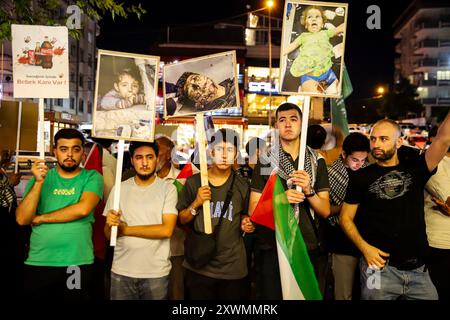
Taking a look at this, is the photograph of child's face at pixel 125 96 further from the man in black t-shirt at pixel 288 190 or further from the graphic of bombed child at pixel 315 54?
the graphic of bombed child at pixel 315 54

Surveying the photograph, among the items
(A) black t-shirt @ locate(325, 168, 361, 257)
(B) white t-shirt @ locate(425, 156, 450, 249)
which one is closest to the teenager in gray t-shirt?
(A) black t-shirt @ locate(325, 168, 361, 257)

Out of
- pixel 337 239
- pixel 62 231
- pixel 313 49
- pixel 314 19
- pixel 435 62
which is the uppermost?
pixel 435 62

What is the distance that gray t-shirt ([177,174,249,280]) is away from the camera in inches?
169

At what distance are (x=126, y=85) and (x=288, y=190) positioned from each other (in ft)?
6.50

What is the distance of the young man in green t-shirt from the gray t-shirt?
0.96 metres

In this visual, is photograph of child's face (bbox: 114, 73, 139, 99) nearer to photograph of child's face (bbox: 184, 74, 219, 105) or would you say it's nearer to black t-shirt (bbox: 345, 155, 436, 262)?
photograph of child's face (bbox: 184, 74, 219, 105)

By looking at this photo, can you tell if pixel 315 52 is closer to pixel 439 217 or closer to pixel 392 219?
pixel 392 219

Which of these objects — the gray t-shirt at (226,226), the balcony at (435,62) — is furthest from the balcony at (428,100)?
the gray t-shirt at (226,226)

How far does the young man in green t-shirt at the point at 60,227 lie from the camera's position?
4.21 metres

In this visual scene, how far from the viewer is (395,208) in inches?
156

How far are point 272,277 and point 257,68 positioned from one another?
108 ft

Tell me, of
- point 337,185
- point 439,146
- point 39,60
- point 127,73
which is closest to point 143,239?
point 127,73

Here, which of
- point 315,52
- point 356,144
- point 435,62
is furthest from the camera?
point 435,62

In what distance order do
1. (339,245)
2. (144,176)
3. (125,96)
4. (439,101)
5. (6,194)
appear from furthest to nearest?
(439,101), (6,194), (339,245), (125,96), (144,176)
